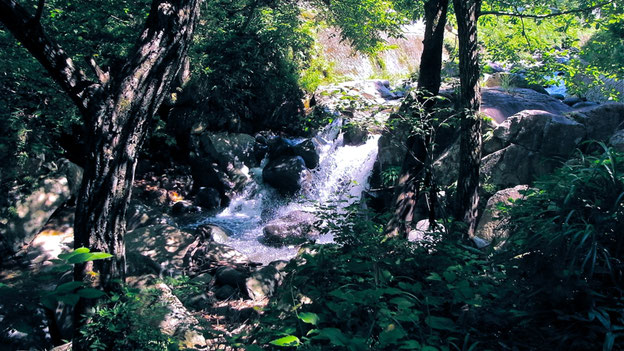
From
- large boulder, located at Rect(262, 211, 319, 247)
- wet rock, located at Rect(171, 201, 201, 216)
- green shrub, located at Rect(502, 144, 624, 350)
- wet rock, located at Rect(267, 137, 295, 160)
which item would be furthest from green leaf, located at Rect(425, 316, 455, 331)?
wet rock, located at Rect(267, 137, 295, 160)

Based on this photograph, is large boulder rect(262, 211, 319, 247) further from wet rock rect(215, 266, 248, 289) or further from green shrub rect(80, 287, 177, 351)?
green shrub rect(80, 287, 177, 351)

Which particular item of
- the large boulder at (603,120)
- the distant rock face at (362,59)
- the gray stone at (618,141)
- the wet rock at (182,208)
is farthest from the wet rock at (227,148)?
the gray stone at (618,141)

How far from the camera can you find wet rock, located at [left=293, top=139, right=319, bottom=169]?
1055 cm

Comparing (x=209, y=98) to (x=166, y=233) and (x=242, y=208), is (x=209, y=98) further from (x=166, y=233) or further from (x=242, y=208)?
(x=166, y=233)

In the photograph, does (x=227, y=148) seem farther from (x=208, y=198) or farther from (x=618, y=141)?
(x=618, y=141)

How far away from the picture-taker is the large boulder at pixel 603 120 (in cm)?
657

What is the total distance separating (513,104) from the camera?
27.2 ft

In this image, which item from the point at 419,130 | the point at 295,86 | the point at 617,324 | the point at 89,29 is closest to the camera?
the point at 617,324

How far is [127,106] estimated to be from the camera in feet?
8.16

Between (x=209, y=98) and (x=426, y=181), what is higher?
(x=209, y=98)

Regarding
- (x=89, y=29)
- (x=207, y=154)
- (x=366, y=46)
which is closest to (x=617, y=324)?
(x=366, y=46)

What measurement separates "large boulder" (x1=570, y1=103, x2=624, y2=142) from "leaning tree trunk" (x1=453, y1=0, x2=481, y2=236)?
371 cm

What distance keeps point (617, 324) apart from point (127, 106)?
277cm

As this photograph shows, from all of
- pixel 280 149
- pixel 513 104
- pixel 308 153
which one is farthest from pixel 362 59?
pixel 513 104
